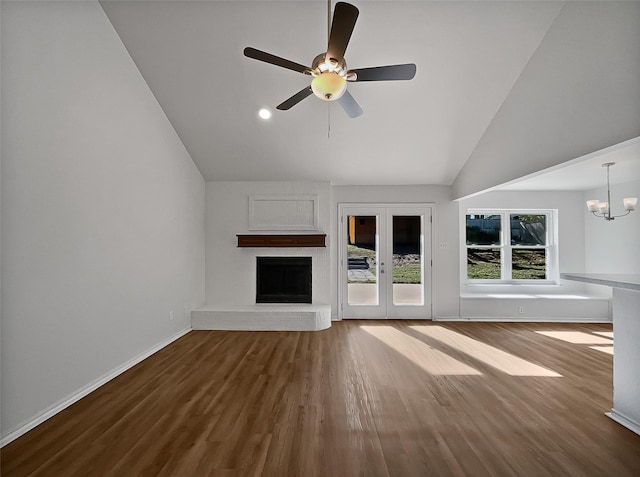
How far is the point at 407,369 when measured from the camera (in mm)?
3645

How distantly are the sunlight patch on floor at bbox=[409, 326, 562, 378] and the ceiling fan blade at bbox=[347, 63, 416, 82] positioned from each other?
3.14 meters

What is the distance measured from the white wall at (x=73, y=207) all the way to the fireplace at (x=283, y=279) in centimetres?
194

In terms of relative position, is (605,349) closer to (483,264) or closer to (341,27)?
(483,264)

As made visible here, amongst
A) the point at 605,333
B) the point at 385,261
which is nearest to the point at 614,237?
the point at 605,333

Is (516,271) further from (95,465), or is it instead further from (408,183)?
(95,465)

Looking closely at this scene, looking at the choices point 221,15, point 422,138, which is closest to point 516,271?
point 422,138

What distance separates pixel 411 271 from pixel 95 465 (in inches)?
204

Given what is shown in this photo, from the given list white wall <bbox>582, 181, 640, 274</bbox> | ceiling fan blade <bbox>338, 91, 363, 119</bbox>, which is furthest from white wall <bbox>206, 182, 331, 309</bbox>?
white wall <bbox>582, 181, 640, 274</bbox>

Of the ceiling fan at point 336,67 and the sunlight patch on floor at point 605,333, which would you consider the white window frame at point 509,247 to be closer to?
the sunlight patch on floor at point 605,333

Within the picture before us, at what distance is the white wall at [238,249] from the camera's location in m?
5.98

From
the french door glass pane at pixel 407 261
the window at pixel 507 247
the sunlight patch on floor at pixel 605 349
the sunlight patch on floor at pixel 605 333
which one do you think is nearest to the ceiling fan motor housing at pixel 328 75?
the french door glass pane at pixel 407 261

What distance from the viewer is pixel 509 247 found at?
6.76 metres

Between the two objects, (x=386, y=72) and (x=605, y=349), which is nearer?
(x=386, y=72)

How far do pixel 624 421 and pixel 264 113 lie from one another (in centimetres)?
479
